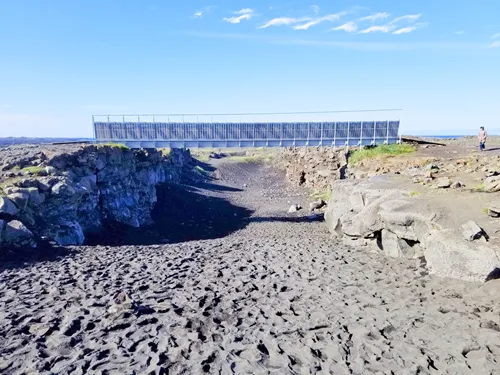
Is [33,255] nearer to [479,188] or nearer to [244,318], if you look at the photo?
[244,318]

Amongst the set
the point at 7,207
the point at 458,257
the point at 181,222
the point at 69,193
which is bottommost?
the point at 181,222

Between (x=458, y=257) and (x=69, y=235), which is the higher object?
(x=458, y=257)

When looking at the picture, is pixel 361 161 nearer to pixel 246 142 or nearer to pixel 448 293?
pixel 246 142

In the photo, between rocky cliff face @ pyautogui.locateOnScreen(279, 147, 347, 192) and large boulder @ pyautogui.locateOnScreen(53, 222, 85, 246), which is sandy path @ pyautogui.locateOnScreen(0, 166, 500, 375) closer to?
large boulder @ pyautogui.locateOnScreen(53, 222, 85, 246)

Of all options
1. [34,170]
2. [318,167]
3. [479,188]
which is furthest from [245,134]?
[479,188]

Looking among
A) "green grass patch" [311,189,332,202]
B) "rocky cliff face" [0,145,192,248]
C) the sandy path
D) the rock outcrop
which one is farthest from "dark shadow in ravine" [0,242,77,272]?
"green grass patch" [311,189,332,202]

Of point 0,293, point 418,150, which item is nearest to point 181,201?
point 418,150
